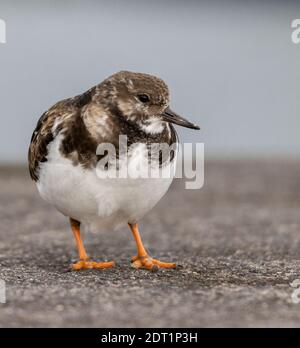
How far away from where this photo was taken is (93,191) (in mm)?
4738

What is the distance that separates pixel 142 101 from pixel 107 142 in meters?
0.37

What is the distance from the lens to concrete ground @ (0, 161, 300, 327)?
12.7 feet

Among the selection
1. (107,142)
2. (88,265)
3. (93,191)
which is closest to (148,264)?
(88,265)

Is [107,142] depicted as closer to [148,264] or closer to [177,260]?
[148,264]

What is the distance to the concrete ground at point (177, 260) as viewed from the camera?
12.7 feet

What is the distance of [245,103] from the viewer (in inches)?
606

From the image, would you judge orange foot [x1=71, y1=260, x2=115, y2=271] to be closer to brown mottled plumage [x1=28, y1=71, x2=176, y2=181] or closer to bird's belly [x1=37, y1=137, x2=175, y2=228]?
bird's belly [x1=37, y1=137, x2=175, y2=228]

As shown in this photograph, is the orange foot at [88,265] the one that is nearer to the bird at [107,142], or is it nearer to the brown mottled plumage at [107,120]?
the bird at [107,142]

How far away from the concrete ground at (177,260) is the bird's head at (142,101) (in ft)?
3.26

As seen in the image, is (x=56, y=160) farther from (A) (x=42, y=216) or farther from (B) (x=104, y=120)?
(A) (x=42, y=216)

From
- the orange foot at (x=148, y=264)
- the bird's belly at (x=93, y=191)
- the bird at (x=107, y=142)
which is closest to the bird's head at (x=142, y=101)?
the bird at (x=107, y=142)

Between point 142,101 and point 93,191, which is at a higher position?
point 142,101
